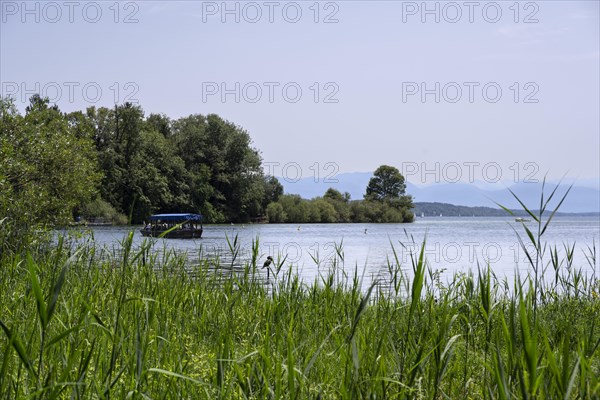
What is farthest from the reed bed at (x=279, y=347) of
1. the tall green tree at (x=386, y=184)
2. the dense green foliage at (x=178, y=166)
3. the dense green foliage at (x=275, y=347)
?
the tall green tree at (x=386, y=184)

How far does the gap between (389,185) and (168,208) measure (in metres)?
53.8

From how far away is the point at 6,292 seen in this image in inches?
215

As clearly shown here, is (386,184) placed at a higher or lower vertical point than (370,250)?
higher

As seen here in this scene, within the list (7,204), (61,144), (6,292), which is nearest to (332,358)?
(6,292)

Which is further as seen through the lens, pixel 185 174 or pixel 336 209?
pixel 336 209

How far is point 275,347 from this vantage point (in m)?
4.74

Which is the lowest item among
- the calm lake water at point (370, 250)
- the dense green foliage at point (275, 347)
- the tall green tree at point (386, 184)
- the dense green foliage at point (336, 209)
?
the calm lake water at point (370, 250)

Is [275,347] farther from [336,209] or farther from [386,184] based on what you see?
[386,184]

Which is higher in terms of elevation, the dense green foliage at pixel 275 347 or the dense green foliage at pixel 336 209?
the dense green foliage at pixel 336 209

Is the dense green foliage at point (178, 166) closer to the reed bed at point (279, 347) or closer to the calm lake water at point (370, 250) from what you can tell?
the calm lake water at point (370, 250)

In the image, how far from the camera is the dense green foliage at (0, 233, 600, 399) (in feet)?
7.85

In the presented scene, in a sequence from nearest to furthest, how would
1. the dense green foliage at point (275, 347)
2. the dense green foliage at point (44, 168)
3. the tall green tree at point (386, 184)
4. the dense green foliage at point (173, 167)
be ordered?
the dense green foliage at point (275, 347), the dense green foliage at point (44, 168), the dense green foliage at point (173, 167), the tall green tree at point (386, 184)

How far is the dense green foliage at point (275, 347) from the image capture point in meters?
2.39

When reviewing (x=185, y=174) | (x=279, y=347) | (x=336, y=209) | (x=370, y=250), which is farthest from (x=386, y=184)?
(x=279, y=347)
